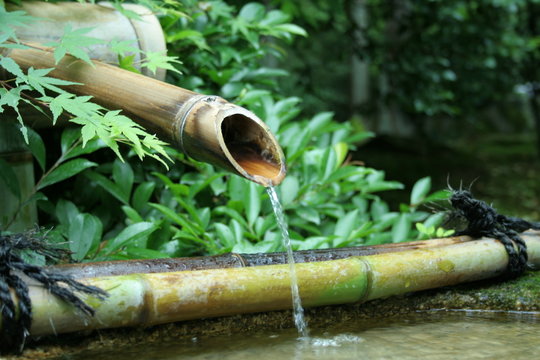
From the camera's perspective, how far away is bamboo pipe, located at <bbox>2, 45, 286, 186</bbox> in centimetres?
185

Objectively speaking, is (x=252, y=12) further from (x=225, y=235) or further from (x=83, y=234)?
(x=83, y=234)

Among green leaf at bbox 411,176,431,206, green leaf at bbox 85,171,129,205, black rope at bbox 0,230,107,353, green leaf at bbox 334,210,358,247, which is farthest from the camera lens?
green leaf at bbox 411,176,431,206

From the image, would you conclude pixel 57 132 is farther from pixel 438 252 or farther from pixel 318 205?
pixel 438 252

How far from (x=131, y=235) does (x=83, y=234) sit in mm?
177

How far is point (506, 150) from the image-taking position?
960 centimetres

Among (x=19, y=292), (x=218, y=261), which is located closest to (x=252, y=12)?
(x=218, y=261)

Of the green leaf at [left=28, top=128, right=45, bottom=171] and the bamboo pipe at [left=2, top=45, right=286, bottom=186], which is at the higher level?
the bamboo pipe at [left=2, top=45, right=286, bottom=186]

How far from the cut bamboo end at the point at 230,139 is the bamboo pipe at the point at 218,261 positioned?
29 cm

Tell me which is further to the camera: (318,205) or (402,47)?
(402,47)

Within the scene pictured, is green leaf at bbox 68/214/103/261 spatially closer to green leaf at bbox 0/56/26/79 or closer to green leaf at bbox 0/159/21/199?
green leaf at bbox 0/159/21/199

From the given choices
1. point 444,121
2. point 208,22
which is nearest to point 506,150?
point 444,121

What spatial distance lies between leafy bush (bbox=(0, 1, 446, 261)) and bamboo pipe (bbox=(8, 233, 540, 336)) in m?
0.52

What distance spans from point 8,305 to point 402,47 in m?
4.36

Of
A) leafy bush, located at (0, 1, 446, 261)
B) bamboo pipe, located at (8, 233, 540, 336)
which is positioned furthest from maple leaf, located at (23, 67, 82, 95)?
bamboo pipe, located at (8, 233, 540, 336)
